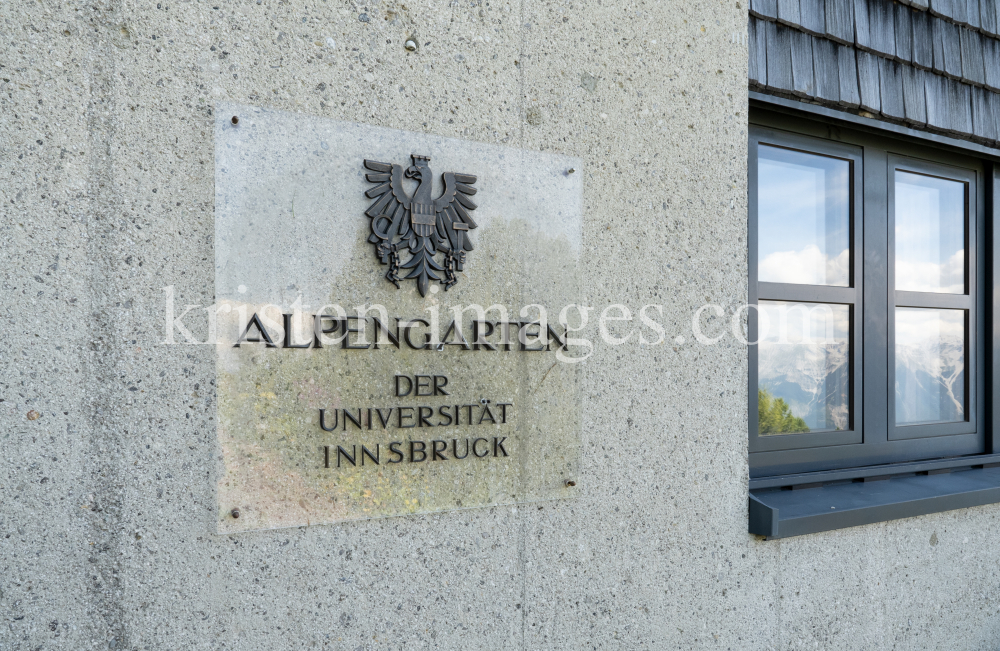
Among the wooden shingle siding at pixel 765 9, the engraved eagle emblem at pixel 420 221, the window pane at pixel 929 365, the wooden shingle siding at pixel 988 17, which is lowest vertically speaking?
the window pane at pixel 929 365

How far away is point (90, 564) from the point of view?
1.49 metres

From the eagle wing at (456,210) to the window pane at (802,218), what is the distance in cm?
139

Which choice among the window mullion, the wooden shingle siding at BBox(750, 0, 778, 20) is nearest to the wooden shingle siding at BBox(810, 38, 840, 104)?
the wooden shingle siding at BBox(750, 0, 778, 20)

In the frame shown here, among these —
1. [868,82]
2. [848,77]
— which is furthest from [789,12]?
[868,82]

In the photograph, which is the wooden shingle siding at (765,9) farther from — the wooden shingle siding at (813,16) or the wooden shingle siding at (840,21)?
the wooden shingle siding at (840,21)

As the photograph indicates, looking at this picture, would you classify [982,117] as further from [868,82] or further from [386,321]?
[386,321]

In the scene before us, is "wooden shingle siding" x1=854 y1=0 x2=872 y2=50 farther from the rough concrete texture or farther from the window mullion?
the rough concrete texture

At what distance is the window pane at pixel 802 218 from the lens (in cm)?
273

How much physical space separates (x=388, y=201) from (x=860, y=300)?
2.14m

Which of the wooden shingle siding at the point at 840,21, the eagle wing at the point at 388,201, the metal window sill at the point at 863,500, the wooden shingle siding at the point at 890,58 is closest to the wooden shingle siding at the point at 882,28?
the wooden shingle siding at the point at 890,58

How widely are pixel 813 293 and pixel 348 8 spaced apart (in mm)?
2067

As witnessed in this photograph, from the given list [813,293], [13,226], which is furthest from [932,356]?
[13,226]

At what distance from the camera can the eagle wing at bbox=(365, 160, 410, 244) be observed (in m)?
1.76

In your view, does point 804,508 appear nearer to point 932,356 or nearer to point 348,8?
point 932,356
